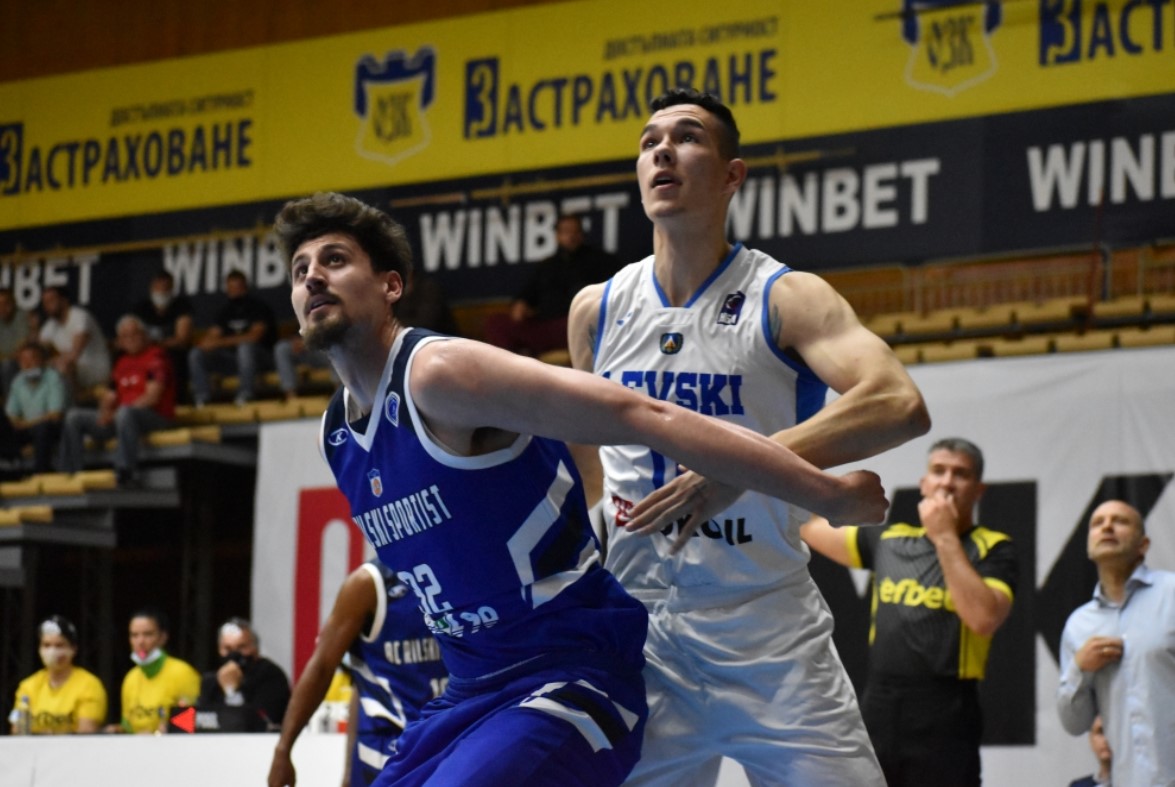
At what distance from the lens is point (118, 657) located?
15594 mm

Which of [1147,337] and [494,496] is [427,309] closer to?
[1147,337]

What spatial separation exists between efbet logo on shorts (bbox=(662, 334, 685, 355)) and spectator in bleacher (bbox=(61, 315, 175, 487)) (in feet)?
34.0

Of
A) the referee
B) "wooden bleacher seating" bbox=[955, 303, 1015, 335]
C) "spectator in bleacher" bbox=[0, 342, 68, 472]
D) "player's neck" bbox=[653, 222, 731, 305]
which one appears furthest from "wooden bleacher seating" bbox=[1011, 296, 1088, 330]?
"spectator in bleacher" bbox=[0, 342, 68, 472]

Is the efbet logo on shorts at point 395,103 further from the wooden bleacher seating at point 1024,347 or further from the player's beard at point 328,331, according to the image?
the player's beard at point 328,331

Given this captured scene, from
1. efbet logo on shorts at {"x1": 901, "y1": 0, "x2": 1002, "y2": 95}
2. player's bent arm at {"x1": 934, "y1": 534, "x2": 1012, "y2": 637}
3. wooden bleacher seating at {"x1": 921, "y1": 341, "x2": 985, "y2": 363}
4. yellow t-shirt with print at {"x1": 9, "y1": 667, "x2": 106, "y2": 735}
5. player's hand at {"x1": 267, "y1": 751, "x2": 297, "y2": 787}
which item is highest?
efbet logo on shorts at {"x1": 901, "y1": 0, "x2": 1002, "y2": 95}

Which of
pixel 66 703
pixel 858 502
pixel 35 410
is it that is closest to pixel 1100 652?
pixel 858 502

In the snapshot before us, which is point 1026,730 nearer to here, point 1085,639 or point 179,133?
point 1085,639

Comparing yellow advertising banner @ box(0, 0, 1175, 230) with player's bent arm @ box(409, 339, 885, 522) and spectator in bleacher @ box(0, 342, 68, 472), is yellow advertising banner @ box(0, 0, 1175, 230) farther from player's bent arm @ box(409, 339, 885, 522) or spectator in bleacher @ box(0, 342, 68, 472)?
player's bent arm @ box(409, 339, 885, 522)

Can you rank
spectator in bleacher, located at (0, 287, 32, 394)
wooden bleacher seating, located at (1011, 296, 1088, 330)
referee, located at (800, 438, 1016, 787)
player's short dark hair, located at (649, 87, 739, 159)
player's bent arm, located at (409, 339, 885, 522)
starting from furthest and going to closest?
spectator in bleacher, located at (0, 287, 32, 394) < wooden bleacher seating, located at (1011, 296, 1088, 330) < referee, located at (800, 438, 1016, 787) < player's short dark hair, located at (649, 87, 739, 159) < player's bent arm, located at (409, 339, 885, 522)

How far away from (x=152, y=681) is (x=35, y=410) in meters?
4.55

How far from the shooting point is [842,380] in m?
3.79

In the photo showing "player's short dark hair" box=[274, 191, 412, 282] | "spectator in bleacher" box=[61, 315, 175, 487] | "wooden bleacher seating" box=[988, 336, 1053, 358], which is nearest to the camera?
"player's short dark hair" box=[274, 191, 412, 282]

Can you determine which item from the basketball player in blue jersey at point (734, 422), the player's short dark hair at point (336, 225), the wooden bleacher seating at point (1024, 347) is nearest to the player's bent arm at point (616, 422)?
the basketball player in blue jersey at point (734, 422)

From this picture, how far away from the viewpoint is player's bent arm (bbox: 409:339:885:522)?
3250 mm
